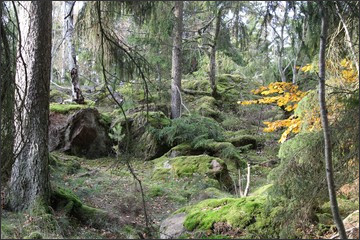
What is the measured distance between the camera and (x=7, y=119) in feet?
14.4

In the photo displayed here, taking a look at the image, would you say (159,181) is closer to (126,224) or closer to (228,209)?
(126,224)

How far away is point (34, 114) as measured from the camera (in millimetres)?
5824

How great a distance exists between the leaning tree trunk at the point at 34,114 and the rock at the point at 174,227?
1.97m

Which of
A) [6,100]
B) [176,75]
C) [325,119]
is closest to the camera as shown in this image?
[325,119]

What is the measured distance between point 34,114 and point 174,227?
281cm

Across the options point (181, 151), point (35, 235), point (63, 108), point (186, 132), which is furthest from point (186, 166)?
point (35, 235)

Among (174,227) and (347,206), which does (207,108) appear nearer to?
(174,227)

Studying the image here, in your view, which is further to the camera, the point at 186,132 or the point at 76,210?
the point at 186,132

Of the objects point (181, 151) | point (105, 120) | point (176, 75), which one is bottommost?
point (181, 151)

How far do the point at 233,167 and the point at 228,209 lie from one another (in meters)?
5.77

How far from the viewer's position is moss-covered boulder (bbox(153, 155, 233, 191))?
933 cm

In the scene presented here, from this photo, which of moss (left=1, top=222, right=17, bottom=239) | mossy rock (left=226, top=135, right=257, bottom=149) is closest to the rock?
moss (left=1, top=222, right=17, bottom=239)

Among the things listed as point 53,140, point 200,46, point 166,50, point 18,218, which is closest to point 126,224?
point 18,218

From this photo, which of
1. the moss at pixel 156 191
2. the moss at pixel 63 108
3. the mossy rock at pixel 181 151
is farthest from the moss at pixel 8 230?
the moss at pixel 63 108
